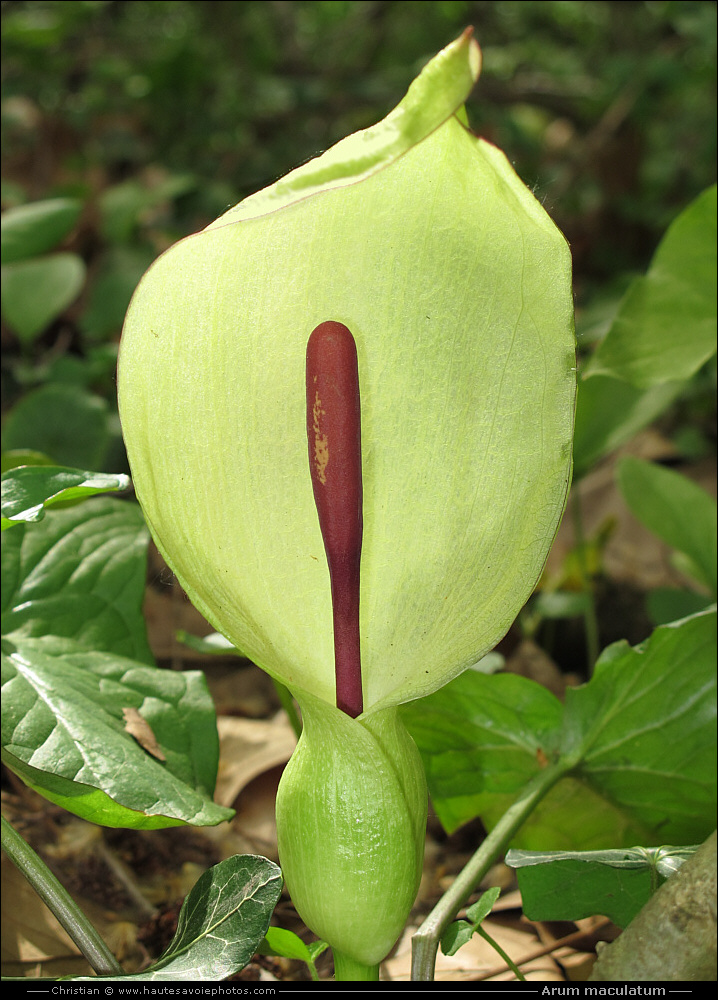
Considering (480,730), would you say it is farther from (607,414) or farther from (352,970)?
(607,414)

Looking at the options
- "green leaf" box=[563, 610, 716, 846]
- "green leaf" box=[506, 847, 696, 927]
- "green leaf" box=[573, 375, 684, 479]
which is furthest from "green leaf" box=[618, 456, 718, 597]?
"green leaf" box=[506, 847, 696, 927]

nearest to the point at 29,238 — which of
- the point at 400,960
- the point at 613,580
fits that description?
the point at 400,960

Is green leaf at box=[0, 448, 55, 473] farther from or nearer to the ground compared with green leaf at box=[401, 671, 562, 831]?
farther from the ground

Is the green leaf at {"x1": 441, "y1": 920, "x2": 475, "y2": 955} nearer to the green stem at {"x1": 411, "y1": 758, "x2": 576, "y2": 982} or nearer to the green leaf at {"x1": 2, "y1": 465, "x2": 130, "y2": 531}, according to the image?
the green stem at {"x1": 411, "y1": 758, "x2": 576, "y2": 982}

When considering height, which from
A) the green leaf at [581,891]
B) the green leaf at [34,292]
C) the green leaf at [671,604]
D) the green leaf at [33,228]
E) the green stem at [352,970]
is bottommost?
the green leaf at [671,604]

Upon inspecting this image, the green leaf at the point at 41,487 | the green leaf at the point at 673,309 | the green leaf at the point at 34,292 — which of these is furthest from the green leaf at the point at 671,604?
the green leaf at the point at 34,292

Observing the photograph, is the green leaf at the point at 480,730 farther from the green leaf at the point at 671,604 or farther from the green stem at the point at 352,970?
the green leaf at the point at 671,604
